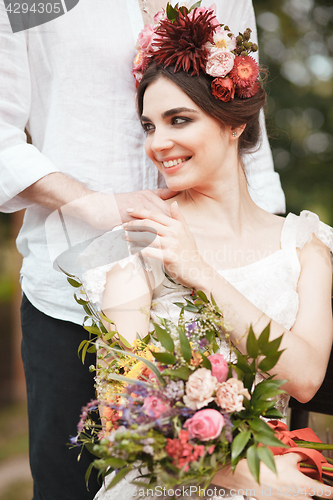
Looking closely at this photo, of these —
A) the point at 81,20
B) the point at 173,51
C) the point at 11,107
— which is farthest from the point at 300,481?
the point at 81,20

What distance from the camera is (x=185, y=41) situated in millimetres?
1225

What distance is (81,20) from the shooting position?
1.35 metres

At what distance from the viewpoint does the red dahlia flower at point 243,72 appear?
129 centimetres

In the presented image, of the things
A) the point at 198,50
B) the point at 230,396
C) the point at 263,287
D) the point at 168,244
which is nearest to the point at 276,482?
the point at 230,396

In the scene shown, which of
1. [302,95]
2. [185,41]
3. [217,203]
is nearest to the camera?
[185,41]

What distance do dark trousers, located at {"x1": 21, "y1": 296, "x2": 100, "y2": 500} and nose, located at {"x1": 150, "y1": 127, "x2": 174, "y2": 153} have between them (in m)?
0.66

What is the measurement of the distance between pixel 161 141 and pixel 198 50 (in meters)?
0.29

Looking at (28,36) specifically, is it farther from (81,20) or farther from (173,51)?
(173,51)

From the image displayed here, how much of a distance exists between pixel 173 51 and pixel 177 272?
0.67m

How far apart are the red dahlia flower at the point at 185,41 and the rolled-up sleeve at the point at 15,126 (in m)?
0.44

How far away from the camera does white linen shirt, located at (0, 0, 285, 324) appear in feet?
4.25

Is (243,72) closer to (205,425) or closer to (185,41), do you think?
(185,41)

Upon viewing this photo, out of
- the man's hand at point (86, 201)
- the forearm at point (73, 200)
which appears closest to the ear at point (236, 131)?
the man's hand at point (86, 201)

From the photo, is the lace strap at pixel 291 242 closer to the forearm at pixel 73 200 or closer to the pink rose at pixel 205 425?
the forearm at pixel 73 200
